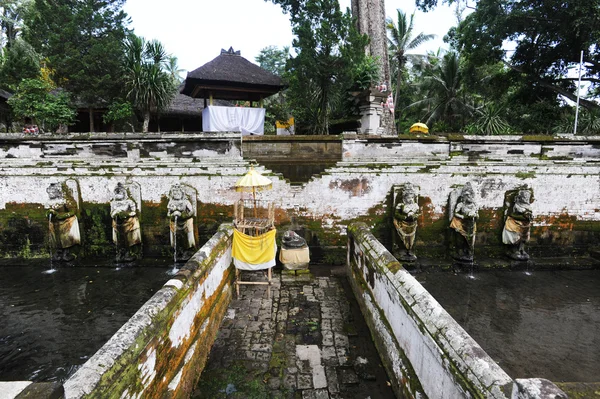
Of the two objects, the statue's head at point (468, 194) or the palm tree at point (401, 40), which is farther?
the palm tree at point (401, 40)

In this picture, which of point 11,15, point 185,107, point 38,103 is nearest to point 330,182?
point 38,103

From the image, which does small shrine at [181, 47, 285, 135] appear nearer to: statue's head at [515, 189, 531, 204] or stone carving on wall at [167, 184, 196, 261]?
stone carving on wall at [167, 184, 196, 261]

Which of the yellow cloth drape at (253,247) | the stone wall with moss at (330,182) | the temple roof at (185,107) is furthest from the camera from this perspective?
the temple roof at (185,107)

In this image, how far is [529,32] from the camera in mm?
13430

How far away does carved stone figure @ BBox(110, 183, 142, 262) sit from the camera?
6977 millimetres

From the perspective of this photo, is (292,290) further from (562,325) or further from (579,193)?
(579,193)

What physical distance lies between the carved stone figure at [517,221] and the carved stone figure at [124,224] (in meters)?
8.60

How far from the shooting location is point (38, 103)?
459 inches

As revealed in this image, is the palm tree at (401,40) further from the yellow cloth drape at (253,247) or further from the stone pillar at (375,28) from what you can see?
the yellow cloth drape at (253,247)

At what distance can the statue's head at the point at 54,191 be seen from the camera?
6.89 m

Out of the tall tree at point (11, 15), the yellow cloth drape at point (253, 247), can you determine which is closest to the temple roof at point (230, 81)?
the yellow cloth drape at point (253, 247)

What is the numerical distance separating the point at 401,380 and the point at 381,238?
172 inches

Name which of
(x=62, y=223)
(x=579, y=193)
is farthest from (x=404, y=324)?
(x=62, y=223)

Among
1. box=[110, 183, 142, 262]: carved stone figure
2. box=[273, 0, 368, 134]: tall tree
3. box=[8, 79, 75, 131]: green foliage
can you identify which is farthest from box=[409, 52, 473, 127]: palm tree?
box=[8, 79, 75, 131]: green foliage
